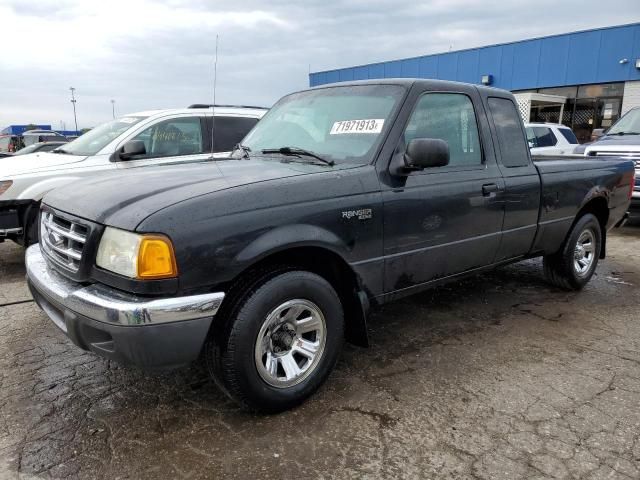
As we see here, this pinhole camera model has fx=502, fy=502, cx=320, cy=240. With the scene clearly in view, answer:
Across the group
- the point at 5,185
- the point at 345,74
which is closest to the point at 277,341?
the point at 5,185

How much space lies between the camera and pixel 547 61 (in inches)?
780

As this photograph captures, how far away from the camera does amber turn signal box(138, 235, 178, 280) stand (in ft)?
7.55

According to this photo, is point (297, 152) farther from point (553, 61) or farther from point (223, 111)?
point (553, 61)

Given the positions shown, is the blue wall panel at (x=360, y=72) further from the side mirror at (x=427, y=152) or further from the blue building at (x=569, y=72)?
the side mirror at (x=427, y=152)

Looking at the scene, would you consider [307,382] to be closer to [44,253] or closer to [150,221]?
[150,221]

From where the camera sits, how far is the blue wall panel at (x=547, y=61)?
57.5 feet

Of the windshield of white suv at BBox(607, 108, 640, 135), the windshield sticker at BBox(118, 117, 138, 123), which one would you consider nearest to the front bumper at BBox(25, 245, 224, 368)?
the windshield sticker at BBox(118, 117, 138, 123)

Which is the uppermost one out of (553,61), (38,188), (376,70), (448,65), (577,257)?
(376,70)

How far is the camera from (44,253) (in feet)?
10.1

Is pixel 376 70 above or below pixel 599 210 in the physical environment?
above

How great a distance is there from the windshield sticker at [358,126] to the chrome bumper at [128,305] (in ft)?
5.03

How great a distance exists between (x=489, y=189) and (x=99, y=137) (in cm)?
492

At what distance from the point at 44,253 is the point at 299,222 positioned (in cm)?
162

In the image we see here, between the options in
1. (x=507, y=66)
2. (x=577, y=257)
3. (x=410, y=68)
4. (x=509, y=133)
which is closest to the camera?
(x=509, y=133)
